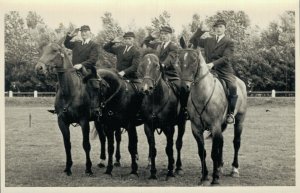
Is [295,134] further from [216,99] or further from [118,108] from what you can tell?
[118,108]

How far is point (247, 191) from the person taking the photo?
11.8m

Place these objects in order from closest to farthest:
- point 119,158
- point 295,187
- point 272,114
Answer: point 295,187 < point 119,158 < point 272,114

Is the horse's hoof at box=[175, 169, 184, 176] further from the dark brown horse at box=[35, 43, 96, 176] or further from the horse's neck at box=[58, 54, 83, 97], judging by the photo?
the horse's neck at box=[58, 54, 83, 97]

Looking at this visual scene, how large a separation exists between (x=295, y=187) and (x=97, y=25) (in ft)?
18.3

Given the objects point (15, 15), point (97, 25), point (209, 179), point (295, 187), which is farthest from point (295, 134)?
point (15, 15)

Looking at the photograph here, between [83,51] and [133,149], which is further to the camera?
[83,51]

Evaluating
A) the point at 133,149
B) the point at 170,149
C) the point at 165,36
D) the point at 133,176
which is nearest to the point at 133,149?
the point at 133,149

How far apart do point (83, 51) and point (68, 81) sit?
957mm

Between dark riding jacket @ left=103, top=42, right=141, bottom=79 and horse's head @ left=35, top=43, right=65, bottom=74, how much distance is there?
1.53 m

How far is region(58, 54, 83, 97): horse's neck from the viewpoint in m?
12.2

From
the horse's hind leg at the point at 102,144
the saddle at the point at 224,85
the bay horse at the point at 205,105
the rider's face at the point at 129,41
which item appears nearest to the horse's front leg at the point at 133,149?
the horse's hind leg at the point at 102,144

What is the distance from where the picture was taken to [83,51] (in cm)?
1287

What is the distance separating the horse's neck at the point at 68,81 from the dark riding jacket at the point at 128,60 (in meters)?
1.15

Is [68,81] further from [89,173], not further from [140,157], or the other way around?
[140,157]
